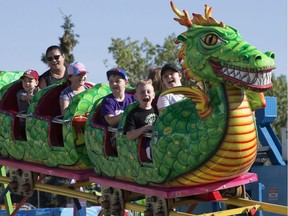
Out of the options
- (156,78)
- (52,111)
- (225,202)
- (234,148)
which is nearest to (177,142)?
(234,148)

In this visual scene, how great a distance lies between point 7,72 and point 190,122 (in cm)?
384

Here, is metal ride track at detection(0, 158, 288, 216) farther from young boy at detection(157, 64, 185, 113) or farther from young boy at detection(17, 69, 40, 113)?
young boy at detection(157, 64, 185, 113)

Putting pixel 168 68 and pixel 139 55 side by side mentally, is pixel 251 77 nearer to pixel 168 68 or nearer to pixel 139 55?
pixel 168 68

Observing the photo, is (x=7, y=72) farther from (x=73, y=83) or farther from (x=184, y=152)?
(x=184, y=152)

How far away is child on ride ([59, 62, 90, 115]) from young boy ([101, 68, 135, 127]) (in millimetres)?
531

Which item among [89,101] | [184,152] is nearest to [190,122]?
[184,152]

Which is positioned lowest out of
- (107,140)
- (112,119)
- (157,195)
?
(157,195)

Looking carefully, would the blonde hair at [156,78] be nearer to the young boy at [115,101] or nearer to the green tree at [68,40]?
the young boy at [115,101]

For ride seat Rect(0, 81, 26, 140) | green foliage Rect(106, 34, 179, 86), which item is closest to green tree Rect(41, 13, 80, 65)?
green foliage Rect(106, 34, 179, 86)

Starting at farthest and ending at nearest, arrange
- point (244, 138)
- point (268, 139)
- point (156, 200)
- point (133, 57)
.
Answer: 1. point (133, 57)
2. point (268, 139)
3. point (156, 200)
4. point (244, 138)

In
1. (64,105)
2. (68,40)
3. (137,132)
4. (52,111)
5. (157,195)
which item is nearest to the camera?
(157,195)

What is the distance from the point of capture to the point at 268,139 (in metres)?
9.80

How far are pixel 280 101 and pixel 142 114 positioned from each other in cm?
3308

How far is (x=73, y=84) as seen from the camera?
738 centimetres
